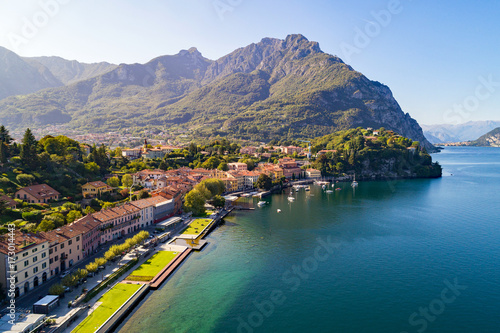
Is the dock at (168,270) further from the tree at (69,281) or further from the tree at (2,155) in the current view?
the tree at (2,155)

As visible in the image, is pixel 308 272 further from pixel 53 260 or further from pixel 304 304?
pixel 53 260

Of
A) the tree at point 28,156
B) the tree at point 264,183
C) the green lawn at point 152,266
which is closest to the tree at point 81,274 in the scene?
the green lawn at point 152,266

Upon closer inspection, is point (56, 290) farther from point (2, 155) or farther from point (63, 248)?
point (2, 155)

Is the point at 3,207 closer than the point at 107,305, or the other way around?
the point at 107,305

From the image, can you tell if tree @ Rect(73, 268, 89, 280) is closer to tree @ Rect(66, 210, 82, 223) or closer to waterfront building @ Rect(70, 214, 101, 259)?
waterfront building @ Rect(70, 214, 101, 259)

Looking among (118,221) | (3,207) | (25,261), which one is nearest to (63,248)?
(25,261)

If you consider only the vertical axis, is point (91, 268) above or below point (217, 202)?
below

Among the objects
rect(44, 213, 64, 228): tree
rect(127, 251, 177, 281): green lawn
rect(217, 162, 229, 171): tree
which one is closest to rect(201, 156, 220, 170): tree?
rect(217, 162, 229, 171): tree
